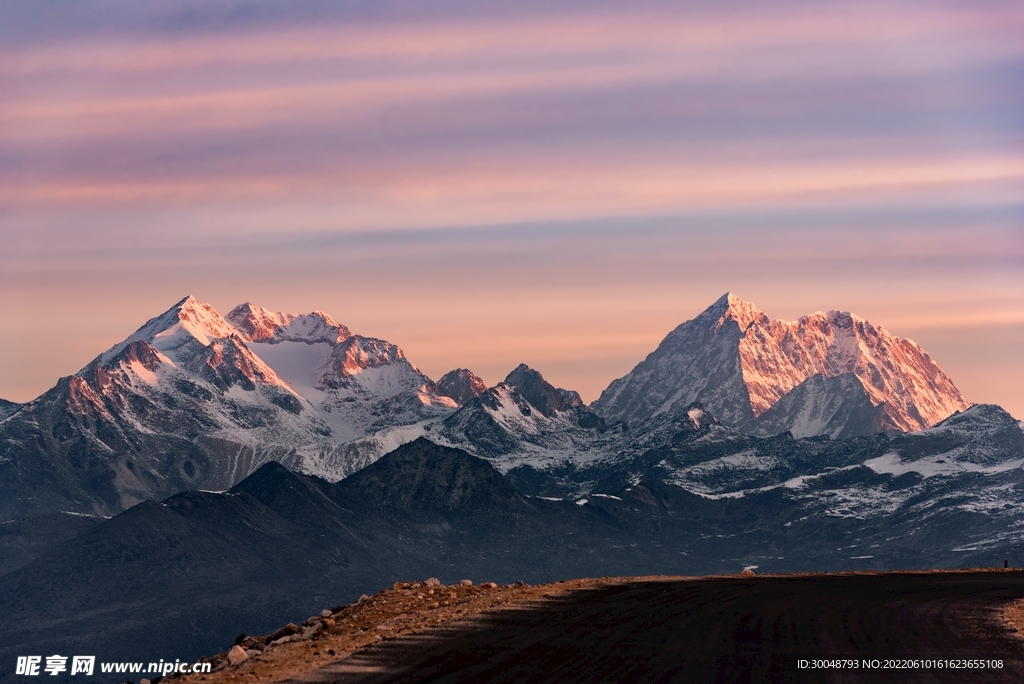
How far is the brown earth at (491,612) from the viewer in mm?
74000

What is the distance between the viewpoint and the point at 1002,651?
8225cm

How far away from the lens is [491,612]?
93.6m

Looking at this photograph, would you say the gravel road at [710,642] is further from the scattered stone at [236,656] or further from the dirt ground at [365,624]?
the scattered stone at [236,656]

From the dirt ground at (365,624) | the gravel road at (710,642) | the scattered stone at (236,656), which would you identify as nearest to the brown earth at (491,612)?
the dirt ground at (365,624)

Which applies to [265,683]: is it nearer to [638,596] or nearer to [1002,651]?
[1002,651]

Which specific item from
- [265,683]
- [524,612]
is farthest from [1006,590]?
[265,683]

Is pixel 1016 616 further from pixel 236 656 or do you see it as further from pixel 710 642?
pixel 236 656

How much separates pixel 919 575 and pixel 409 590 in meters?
62.5

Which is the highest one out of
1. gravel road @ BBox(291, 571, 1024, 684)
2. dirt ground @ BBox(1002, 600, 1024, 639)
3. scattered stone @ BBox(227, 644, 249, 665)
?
scattered stone @ BBox(227, 644, 249, 665)

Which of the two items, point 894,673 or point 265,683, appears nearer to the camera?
point 265,683

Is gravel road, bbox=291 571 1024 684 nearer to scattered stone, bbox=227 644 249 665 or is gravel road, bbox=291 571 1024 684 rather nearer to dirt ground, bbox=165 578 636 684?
dirt ground, bbox=165 578 636 684

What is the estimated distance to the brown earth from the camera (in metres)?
74.0

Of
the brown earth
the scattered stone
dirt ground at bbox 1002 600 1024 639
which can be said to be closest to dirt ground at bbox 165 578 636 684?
the brown earth

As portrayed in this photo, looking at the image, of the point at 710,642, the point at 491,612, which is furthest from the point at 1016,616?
the point at 491,612
